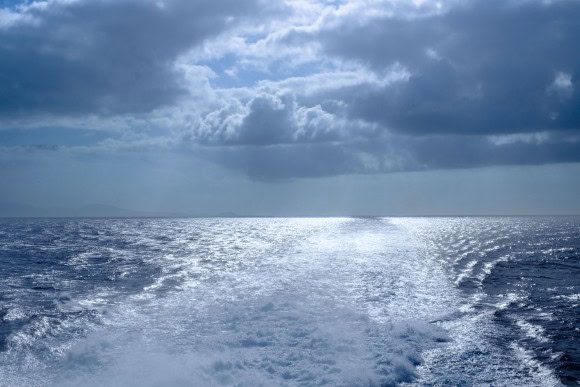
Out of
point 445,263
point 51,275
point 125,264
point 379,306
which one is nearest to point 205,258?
point 125,264

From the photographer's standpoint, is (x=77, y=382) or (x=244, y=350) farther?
(x=244, y=350)

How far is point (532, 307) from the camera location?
2112cm

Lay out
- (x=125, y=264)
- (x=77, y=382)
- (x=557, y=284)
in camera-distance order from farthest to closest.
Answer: (x=125, y=264)
(x=557, y=284)
(x=77, y=382)

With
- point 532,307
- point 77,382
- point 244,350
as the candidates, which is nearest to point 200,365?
point 244,350

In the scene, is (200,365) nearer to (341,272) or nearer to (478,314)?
(478,314)

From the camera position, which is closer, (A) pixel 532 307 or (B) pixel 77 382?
(B) pixel 77 382

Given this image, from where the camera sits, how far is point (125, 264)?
34406mm

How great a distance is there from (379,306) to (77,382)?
39.2 ft

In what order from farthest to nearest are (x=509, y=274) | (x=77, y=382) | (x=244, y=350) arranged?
1. (x=509, y=274)
2. (x=244, y=350)
3. (x=77, y=382)

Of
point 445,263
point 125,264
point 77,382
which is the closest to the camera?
point 77,382

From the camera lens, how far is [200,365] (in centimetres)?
1159

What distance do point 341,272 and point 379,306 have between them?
31.1 ft

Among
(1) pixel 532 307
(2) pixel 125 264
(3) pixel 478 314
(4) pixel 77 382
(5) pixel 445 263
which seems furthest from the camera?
(5) pixel 445 263

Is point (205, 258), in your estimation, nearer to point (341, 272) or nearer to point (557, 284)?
point (341, 272)
